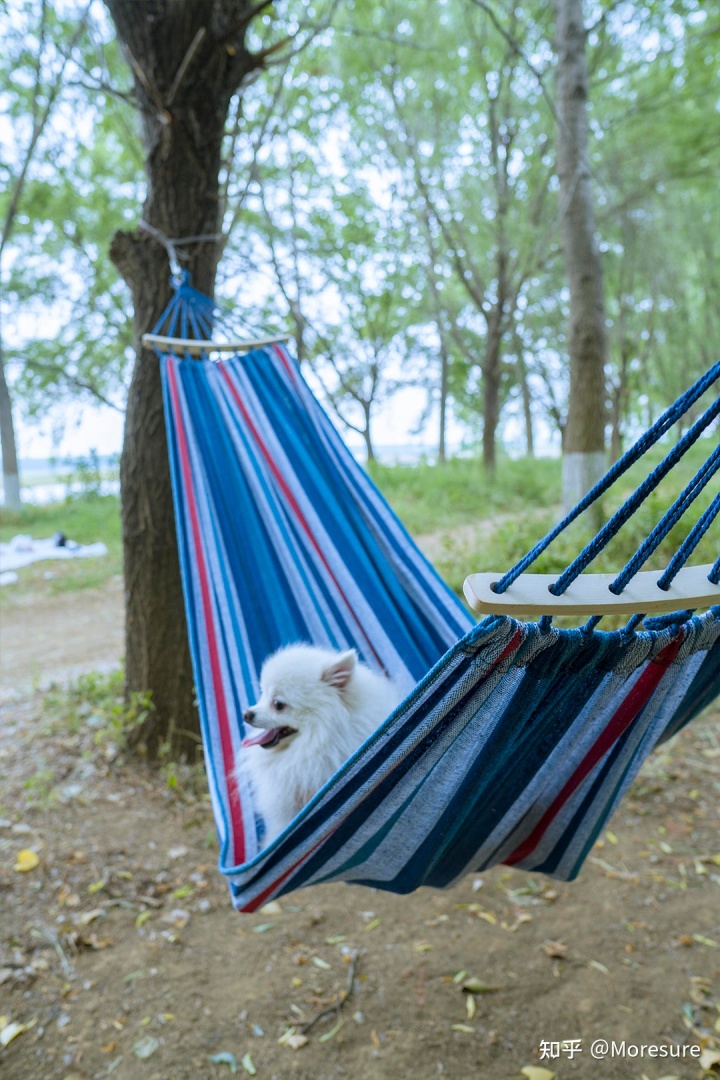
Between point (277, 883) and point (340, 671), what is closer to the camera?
point (277, 883)

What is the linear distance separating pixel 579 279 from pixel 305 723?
139 inches

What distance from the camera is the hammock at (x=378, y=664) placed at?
944 millimetres

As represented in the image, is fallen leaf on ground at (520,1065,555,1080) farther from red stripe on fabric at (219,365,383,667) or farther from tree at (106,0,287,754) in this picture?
tree at (106,0,287,754)

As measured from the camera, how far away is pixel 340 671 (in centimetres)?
129

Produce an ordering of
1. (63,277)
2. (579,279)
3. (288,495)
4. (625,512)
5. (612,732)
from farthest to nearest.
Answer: (63,277) → (579,279) → (288,495) → (612,732) → (625,512)

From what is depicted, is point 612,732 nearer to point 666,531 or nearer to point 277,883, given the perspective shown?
point 666,531

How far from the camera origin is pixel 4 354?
8.50 metres

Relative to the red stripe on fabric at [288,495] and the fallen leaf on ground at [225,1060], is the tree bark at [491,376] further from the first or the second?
the fallen leaf on ground at [225,1060]

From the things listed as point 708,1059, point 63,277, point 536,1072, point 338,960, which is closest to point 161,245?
point 338,960

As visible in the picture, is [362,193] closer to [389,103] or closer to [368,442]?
[389,103]

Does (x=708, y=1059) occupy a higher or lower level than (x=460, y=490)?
lower

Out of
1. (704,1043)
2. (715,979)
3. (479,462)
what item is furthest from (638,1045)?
(479,462)

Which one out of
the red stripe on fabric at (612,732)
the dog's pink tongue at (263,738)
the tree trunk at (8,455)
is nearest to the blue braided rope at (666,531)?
the red stripe on fabric at (612,732)

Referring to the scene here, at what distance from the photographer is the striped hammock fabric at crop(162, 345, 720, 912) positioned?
3.11 feet
